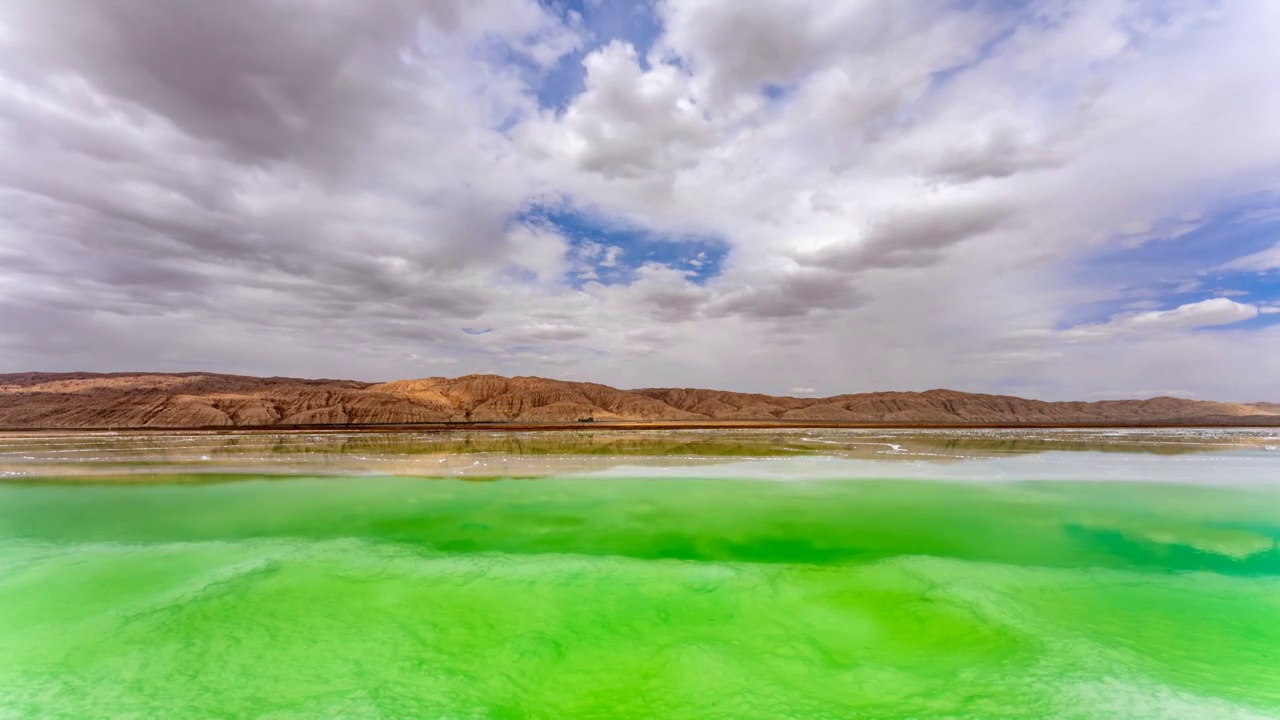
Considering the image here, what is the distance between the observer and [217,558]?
10906 millimetres

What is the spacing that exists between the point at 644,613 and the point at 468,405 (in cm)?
11945

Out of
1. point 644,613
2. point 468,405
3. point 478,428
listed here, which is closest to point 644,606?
point 644,613

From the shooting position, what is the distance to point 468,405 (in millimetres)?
121000

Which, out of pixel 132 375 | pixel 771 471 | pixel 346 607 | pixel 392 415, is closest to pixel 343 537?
pixel 346 607

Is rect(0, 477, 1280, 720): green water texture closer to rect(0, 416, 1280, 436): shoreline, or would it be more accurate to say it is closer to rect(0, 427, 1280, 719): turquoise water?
rect(0, 427, 1280, 719): turquoise water

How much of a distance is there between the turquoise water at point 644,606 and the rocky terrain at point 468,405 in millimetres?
88678

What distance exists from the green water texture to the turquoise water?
0.05 meters

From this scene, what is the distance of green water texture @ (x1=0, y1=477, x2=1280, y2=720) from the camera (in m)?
5.83

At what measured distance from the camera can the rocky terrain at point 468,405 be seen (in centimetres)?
9125

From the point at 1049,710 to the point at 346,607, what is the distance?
9.06m

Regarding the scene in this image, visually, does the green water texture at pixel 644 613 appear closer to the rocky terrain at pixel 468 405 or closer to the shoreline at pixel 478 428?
the shoreline at pixel 478 428

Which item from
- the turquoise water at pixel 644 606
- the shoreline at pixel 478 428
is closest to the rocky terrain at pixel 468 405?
the shoreline at pixel 478 428

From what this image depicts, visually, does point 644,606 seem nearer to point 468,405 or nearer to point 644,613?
point 644,613

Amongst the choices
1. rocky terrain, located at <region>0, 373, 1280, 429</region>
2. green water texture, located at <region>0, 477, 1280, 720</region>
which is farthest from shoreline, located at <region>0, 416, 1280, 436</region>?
green water texture, located at <region>0, 477, 1280, 720</region>
